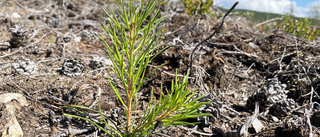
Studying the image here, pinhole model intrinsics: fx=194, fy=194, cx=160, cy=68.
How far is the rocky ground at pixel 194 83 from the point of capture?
1431 mm

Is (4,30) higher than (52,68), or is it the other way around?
(4,30)

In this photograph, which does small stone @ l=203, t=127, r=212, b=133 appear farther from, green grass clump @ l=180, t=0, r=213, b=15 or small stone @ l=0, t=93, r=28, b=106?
green grass clump @ l=180, t=0, r=213, b=15

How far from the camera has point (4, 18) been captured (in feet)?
11.5

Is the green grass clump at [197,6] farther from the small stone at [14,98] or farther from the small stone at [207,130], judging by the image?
the small stone at [14,98]

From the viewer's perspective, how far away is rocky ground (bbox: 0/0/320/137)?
143 centimetres

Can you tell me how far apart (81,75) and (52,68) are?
0.39 m

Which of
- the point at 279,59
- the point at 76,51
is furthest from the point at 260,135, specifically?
the point at 76,51

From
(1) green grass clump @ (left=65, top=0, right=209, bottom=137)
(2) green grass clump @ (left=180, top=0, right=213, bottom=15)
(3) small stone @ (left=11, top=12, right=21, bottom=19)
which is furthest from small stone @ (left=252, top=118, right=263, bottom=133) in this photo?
(3) small stone @ (left=11, top=12, right=21, bottom=19)

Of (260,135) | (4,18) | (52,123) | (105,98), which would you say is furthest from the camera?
(4,18)

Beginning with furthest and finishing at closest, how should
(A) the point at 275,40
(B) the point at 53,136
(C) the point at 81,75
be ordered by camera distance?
(A) the point at 275,40 → (C) the point at 81,75 → (B) the point at 53,136

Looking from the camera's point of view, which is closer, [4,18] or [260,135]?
[260,135]

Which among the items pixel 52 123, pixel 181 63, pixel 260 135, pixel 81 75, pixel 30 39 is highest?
pixel 30 39

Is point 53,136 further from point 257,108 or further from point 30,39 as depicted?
point 30,39

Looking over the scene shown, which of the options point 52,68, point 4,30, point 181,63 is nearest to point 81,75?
point 52,68
